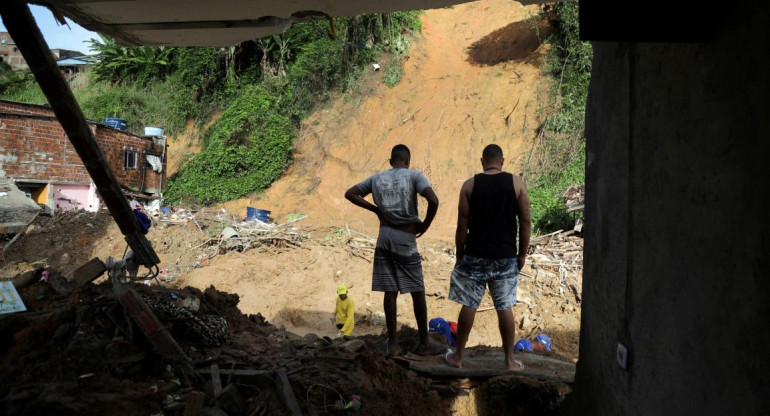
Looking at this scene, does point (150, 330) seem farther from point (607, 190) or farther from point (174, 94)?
point (174, 94)

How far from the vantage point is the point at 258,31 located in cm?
396

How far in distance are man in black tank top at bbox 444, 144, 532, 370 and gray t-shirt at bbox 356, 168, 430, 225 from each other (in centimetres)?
56

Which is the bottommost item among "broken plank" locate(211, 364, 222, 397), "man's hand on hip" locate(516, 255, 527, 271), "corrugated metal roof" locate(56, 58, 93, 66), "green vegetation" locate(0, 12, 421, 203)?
"broken plank" locate(211, 364, 222, 397)

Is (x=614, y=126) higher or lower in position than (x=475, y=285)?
higher

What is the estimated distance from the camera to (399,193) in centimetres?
454

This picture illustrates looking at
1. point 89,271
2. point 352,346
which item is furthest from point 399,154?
point 89,271

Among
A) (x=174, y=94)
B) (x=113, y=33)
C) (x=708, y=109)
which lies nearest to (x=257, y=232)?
(x=113, y=33)

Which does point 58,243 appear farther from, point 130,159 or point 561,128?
point 561,128

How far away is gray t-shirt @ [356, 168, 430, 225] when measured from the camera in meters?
4.54

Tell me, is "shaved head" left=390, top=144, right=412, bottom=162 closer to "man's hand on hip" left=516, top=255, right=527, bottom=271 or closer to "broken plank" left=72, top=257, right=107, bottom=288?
"man's hand on hip" left=516, top=255, right=527, bottom=271

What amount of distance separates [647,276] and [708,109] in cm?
85

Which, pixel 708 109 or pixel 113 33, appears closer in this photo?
pixel 708 109

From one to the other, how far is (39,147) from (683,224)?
63.8 feet

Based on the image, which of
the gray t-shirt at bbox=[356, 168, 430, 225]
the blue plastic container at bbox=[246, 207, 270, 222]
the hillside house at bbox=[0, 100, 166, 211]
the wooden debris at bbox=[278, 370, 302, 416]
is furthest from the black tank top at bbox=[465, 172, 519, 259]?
the hillside house at bbox=[0, 100, 166, 211]
